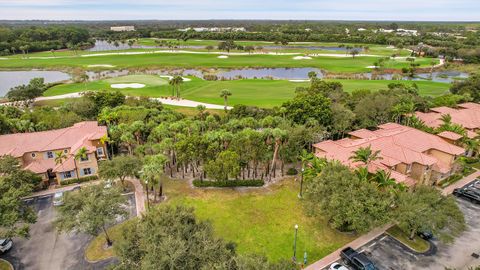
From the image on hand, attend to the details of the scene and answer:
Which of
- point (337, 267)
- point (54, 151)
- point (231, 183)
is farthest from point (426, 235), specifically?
point (54, 151)

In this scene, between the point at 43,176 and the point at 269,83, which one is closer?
the point at 43,176

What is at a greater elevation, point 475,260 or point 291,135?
point 291,135

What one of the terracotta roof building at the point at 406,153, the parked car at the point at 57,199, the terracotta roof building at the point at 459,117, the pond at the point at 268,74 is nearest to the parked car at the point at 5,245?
the parked car at the point at 57,199

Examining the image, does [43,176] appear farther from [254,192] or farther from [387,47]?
[387,47]

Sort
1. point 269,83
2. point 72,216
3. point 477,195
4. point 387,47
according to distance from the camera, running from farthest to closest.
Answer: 1. point 387,47
2. point 269,83
3. point 477,195
4. point 72,216

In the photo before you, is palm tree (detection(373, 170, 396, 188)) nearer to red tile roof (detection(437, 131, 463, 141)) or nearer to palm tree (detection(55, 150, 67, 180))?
red tile roof (detection(437, 131, 463, 141))

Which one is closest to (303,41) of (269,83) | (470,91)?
(269,83)

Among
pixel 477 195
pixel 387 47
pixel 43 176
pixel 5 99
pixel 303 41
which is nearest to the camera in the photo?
pixel 477 195

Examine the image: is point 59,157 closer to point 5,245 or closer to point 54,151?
point 54,151
